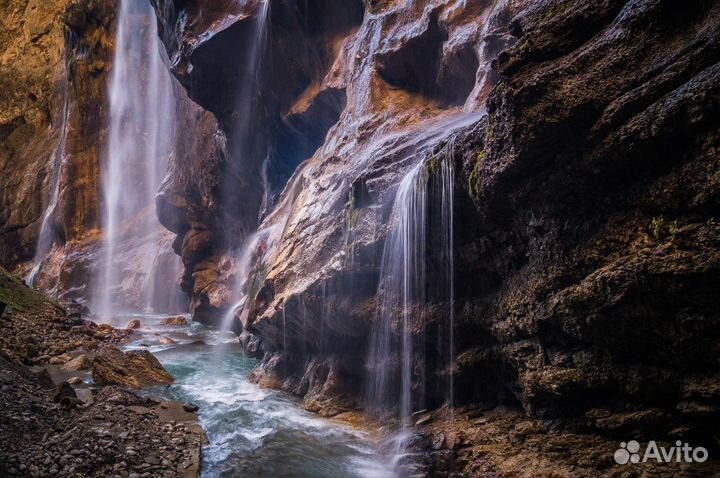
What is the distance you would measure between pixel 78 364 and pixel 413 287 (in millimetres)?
9507

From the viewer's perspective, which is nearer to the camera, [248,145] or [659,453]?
[659,453]

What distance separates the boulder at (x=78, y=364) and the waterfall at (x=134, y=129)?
24.5 meters

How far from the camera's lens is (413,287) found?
8008 millimetres

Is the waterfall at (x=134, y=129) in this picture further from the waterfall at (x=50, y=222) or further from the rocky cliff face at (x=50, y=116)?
the waterfall at (x=50, y=222)

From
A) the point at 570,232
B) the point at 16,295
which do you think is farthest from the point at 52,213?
the point at 570,232

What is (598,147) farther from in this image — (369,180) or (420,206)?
(369,180)

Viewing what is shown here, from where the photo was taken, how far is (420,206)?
7629 mm

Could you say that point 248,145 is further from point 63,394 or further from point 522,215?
point 522,215

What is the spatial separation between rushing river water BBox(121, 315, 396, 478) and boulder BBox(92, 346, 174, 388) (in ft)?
1.87

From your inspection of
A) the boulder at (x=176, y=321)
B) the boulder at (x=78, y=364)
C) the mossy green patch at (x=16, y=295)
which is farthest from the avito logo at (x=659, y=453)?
the boulder at (x=176, y=321)

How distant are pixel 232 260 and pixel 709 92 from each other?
21284mm

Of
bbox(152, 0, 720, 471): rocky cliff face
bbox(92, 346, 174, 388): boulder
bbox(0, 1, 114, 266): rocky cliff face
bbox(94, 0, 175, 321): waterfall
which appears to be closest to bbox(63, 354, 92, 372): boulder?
bbox(92, 346, 174, 388): boulder

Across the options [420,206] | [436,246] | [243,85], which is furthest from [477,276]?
[243,85]

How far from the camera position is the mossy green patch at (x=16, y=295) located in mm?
15445
